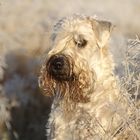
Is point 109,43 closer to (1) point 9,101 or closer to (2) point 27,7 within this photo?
(1) point 9,101

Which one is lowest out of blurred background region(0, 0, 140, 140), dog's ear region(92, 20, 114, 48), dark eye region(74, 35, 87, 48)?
blurred background region(0, 0, 140, 140)

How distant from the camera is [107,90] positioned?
7.78 meters

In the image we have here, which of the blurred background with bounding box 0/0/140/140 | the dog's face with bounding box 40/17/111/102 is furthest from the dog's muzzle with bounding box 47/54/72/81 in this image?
the blurred background with bounding box 0/0/140/140

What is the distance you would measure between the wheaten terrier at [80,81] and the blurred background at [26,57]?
0.95 feet

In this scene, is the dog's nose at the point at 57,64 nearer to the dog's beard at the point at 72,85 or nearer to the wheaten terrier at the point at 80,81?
the wheaten terrier at the point at 80,81

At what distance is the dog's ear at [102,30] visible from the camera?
7.92 meters

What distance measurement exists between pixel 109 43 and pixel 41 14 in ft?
27.6

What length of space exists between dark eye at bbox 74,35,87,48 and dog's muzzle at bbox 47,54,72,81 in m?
0.36

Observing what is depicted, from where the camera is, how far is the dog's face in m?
7.46

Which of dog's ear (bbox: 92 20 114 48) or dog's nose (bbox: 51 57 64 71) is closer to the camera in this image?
dog's nose (bbox: 51 57 64 71)

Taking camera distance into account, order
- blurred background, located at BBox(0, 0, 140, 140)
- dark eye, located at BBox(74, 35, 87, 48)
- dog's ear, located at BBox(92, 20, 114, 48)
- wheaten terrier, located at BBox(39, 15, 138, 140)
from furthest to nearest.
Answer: blurred background, located at BBox(0, 0, 140, 140)
dog's ear, located at BBox(92, 20, 114, 48)
dark eye, located at BBox(74, 35, 87, 48)
wheaten terrier, located at BBox(39, 15, 138, 140)

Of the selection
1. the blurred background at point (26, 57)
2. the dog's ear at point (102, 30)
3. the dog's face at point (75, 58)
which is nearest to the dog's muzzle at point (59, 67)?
the dog's face at point (75, 58)

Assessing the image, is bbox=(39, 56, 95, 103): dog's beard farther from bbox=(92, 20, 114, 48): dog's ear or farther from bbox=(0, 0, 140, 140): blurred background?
bbox=(0, 0, 140, 140): blurred background

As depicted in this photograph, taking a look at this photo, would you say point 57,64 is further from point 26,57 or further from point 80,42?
point 26,57
